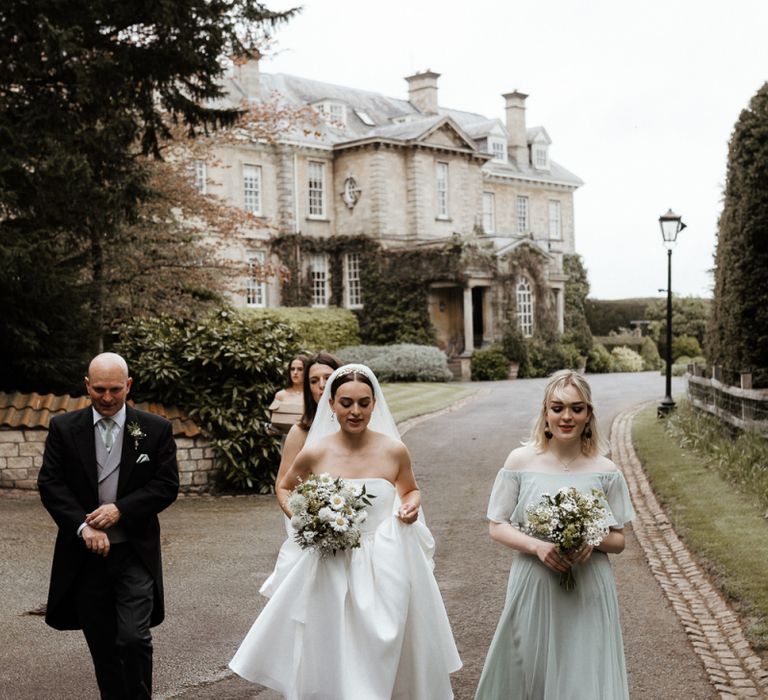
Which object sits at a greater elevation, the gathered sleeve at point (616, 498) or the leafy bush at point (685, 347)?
the gathered sleeve at point (616, 498)

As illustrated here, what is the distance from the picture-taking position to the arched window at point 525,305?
41.3 meters

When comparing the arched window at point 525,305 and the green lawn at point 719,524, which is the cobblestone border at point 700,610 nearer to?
the green lawn at point 719,524

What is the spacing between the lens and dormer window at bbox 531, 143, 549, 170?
52625 millimetres

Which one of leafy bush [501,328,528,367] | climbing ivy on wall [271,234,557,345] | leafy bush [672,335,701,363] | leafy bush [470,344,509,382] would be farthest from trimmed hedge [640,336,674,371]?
leafy bush [470,344,509,382]

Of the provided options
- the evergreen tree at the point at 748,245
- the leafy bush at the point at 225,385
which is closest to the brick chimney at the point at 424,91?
the evergreen tree at the point at 748,245

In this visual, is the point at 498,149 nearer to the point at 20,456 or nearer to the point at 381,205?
the point at 381,205

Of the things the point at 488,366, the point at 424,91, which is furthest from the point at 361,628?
the point at 424,91

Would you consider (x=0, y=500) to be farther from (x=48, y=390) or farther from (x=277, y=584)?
(x=277, y=584)

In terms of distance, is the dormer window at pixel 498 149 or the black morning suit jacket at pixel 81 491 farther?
the dormer window at pixel 498 149

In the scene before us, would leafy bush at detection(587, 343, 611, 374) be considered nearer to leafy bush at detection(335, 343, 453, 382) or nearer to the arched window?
the arched window

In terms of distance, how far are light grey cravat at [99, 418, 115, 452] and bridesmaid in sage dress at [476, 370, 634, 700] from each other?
6.16ft

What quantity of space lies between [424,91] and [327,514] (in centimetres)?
4546

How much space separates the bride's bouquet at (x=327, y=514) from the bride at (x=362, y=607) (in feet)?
0.45

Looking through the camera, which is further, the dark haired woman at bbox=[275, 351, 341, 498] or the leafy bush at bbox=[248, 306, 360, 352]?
the leafy bush at bbox=[248, 306, 360, 352]
